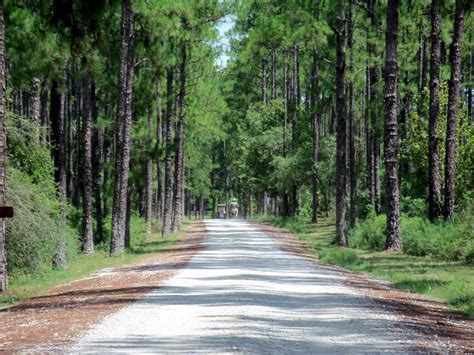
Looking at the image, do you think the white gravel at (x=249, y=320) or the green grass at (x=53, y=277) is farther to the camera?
the green grass at (x=53, y=277)

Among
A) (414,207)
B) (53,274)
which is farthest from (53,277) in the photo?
(414,207)

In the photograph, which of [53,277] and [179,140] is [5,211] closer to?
[53,277]

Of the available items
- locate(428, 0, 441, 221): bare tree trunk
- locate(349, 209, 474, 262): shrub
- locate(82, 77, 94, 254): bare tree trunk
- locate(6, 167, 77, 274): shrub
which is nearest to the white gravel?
locate(6, 167, 77, 274): shrub

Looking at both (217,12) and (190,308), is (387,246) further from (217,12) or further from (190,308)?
(217,12)

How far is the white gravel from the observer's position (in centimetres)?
765

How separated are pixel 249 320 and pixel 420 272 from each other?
28.9ft

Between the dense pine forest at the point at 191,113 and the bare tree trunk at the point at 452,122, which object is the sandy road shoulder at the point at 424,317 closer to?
the dense pine forest at the point at 191,113

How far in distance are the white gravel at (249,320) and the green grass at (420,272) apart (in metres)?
1.59

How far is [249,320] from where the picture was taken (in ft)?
30.3

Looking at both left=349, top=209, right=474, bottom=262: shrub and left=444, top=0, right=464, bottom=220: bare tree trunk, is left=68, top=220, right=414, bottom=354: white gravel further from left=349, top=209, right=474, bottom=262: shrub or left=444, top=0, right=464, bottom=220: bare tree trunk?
left=444, top=0, right=464, bottom=220: bare tree trunk

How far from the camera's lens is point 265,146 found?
55.2 metres

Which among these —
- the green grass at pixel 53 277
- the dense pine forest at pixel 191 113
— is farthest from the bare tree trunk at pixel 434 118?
the green grass at pixel 53 277

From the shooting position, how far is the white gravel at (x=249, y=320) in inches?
301

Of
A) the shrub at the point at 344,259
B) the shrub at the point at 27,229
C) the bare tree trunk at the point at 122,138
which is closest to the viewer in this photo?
the shrub at the point at 27,229
